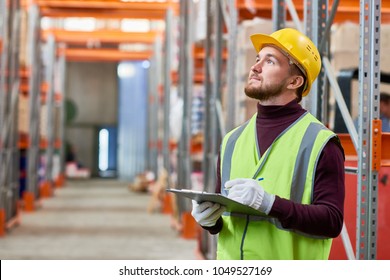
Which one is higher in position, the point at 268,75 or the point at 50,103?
the point at 50,103

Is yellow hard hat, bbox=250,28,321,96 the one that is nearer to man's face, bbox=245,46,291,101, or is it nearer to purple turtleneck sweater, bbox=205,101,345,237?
man's face, bbox=245,46,291,101

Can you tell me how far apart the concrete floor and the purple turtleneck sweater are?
5.68m

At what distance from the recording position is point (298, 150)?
2775 millimetres

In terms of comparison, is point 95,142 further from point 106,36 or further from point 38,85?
point 38,85

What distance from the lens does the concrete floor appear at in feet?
28.7

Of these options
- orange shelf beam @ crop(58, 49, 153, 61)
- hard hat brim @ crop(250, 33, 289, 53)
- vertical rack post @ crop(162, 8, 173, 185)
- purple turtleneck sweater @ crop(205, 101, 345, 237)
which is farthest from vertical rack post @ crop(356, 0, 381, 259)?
orange shelf beam @ crop(58, 49, 153, 61)


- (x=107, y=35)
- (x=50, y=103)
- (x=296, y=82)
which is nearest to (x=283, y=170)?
(x=296, y=82)

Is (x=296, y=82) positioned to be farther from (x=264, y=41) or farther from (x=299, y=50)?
(x=264, y=41)

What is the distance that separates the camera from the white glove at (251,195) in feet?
8.48

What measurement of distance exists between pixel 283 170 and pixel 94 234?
8.03m

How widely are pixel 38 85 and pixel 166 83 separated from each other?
287 centimetres

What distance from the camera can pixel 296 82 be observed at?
2889 millimetres

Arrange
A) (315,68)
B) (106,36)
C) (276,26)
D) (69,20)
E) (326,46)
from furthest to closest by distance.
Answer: (69,20) → (106,36) → (276,26) → (326,46) → (315,68)

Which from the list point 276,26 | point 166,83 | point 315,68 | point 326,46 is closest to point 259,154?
point 315,68
